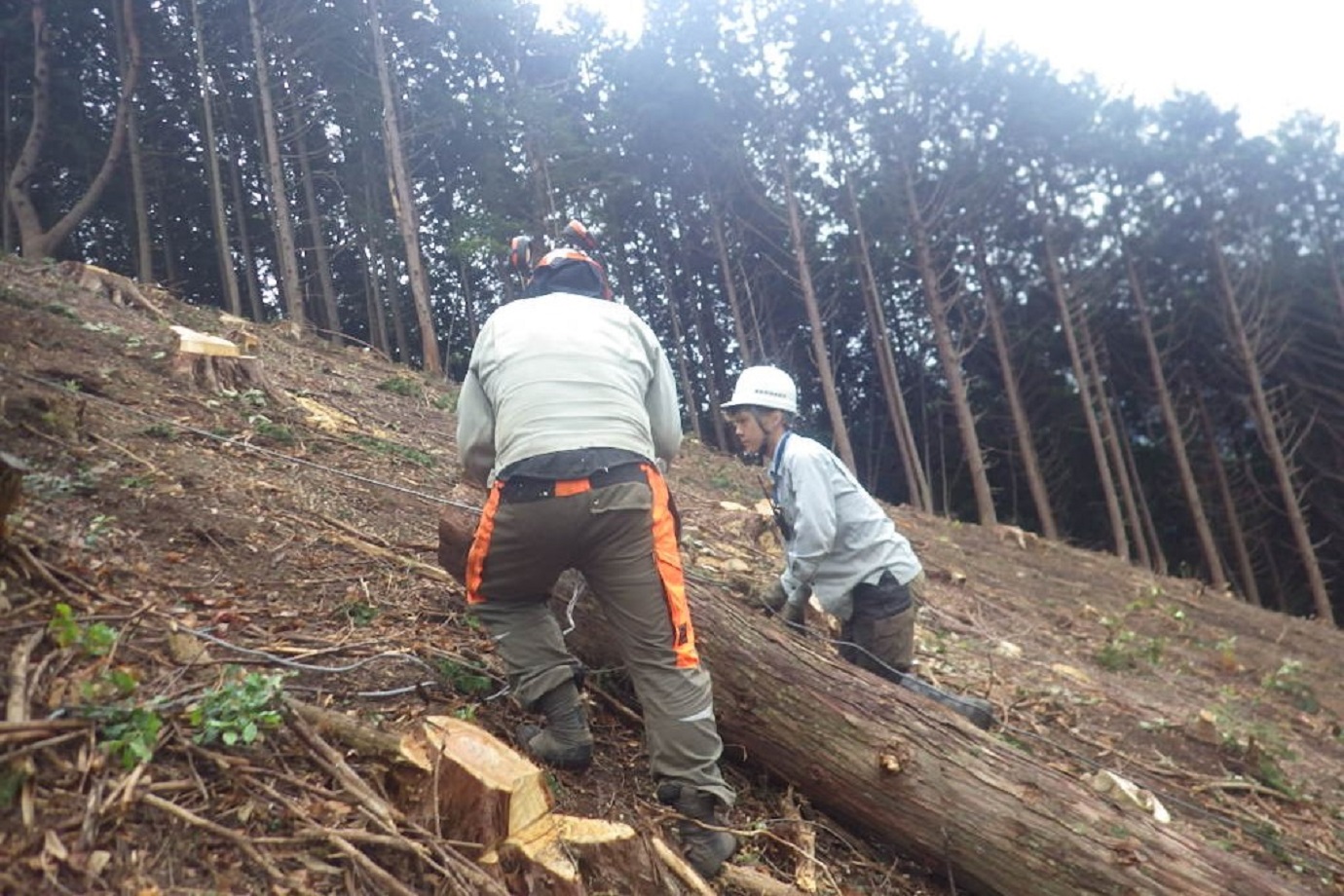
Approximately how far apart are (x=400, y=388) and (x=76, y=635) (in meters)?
8.72

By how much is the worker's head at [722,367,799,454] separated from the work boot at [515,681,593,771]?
173 cm

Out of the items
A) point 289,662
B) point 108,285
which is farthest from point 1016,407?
point 289,662

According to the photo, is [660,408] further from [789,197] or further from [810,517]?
[789,197]

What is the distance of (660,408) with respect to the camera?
10.4 feet

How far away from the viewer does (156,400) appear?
6.40 metres

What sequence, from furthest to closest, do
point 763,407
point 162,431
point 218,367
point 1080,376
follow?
point 1080,376, point 218,367, point 162,431, point 763,407

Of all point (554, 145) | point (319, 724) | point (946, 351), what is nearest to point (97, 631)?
point (319, 724)

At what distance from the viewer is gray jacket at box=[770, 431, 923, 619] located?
4.07m

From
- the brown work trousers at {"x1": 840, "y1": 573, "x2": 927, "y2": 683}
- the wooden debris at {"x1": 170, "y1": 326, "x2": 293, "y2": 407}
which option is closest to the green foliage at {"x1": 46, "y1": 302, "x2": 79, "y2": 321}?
the wooden debris at {"x1": 170, "y1": 326, "x2": 293, "y2": 407}

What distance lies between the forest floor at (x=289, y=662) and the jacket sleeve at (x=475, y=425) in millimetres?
855

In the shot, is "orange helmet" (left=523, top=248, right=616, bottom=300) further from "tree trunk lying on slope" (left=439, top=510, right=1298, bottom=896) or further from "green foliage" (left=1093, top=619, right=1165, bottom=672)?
"green foliage" (left=1093, top=619, right=1165, bottom=672)

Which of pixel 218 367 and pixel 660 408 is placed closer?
pixel 660 408

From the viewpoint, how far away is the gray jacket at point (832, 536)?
13.3 ft

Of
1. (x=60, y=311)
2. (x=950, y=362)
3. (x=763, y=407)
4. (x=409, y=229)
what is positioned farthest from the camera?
(x=950, y=362)
